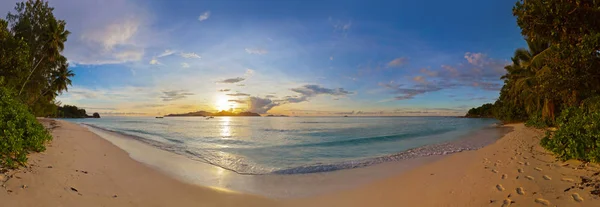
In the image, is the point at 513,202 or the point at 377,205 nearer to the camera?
the point at 513,202

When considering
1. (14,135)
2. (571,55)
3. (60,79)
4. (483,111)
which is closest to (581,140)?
(571,55)

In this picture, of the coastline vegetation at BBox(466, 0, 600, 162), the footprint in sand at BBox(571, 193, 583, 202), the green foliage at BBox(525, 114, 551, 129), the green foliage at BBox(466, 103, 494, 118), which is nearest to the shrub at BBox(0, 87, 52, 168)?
the footprint in sand at BBox(571, 193, 583, 202)

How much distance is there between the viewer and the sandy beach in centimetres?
507

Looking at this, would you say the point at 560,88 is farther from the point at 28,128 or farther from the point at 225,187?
the point at 28,128

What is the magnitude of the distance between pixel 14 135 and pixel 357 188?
830 centimetres

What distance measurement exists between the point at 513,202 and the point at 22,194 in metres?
8.62

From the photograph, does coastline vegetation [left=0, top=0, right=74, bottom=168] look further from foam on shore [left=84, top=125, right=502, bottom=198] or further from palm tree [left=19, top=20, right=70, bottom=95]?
foam on shore [left=84, top=125, right=502, bottom=198]

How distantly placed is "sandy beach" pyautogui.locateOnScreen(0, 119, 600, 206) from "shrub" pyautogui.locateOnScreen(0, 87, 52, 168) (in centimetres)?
30

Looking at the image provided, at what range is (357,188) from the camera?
7.39m

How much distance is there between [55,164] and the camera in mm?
7301

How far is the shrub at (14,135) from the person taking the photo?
605cm

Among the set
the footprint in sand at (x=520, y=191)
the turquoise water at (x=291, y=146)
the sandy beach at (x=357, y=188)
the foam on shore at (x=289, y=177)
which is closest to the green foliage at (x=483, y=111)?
the turquoise water at (x=291, y=146)

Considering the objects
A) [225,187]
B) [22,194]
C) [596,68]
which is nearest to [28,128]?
[22,194]

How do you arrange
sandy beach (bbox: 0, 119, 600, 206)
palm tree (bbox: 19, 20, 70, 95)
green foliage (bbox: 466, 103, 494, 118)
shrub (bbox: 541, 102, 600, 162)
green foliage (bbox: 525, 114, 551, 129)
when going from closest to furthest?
sandy beach (bbox: 0, 119, 600, 206) < shrub (bbox: 541, 102, 600, 162) < palm tree (bbox: 19, 20, 70, 95) < green foliage (bbox: 525, 114, 551, 129) < green foliage (bbox: 466, 103, 494, 118)
